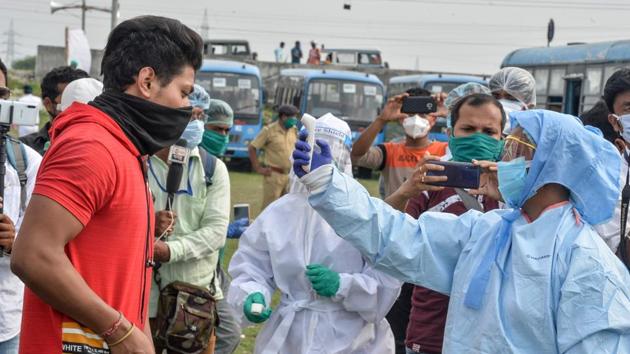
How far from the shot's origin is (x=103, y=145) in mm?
2656

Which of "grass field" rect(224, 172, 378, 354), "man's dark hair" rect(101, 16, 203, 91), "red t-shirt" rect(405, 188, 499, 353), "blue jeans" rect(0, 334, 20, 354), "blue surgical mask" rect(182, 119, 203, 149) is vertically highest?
"man's dark hair" rect(101, 16, 203, 91)

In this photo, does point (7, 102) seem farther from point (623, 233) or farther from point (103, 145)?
point (623, 233)

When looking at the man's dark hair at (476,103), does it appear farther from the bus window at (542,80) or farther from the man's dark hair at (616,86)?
the bus window at (542,80)

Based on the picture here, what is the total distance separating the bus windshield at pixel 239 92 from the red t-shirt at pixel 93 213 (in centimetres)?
2324

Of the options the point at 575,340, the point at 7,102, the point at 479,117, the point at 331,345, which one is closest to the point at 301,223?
the point at 331,345

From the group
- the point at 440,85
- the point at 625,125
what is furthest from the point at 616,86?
the point at 440,85

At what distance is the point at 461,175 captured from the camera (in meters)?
3.84

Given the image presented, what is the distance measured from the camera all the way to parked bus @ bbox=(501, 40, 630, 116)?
1555 centimetres

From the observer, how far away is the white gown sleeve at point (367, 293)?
13.4 ft

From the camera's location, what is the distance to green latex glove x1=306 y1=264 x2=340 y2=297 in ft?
13.2

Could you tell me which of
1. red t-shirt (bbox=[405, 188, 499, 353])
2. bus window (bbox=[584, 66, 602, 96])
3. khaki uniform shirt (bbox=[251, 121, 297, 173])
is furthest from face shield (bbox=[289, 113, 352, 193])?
bus window (bbox=[584, 66, 602, 96])

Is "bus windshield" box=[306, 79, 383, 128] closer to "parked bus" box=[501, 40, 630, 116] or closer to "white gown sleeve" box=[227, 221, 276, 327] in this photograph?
"parked bus" box=[501, 40, 630, 116]

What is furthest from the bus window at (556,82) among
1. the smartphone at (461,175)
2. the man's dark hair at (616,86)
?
the smartphone at (461,175)

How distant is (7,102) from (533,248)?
2002 mm
